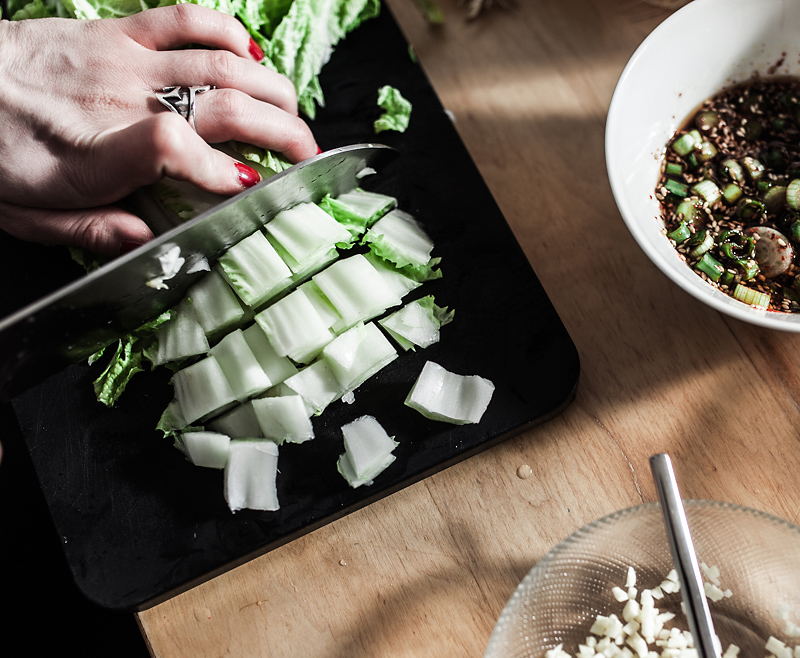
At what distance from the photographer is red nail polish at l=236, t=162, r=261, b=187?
1.41m

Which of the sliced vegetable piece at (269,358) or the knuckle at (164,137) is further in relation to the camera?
the sliced vegetable piece at (269,358)

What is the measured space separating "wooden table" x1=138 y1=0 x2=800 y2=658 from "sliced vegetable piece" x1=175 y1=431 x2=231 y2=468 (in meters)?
0.24

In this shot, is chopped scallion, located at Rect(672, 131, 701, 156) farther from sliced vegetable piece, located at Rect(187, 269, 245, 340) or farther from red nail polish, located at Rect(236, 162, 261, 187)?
sliced vegetable piece, located at Rect(187, 269, 245, 340)

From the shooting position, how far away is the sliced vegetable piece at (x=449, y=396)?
1427 mm

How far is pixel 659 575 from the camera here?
1300mm

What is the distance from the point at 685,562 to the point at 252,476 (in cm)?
89

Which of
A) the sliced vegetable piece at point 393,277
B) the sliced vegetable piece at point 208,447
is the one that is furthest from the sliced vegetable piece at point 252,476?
the sliced vegetable piece at point 393,277

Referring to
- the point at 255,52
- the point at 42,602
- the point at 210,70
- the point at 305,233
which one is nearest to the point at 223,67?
the point at 210,70

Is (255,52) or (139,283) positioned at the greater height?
(255,52)

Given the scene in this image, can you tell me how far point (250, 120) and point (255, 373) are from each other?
58 centimetres

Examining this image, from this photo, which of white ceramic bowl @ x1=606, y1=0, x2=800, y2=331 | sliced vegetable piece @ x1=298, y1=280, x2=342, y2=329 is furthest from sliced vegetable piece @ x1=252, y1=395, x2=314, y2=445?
white ceramic bowl @ x1=606, y1=0, x2=800, y2=331

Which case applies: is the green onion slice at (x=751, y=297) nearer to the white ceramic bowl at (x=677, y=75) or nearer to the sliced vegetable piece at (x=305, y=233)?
the white ceramic bowl at (x=677, y=75)

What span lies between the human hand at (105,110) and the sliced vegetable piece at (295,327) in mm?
285

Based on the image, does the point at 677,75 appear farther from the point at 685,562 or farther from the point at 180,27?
the point at 180,27
